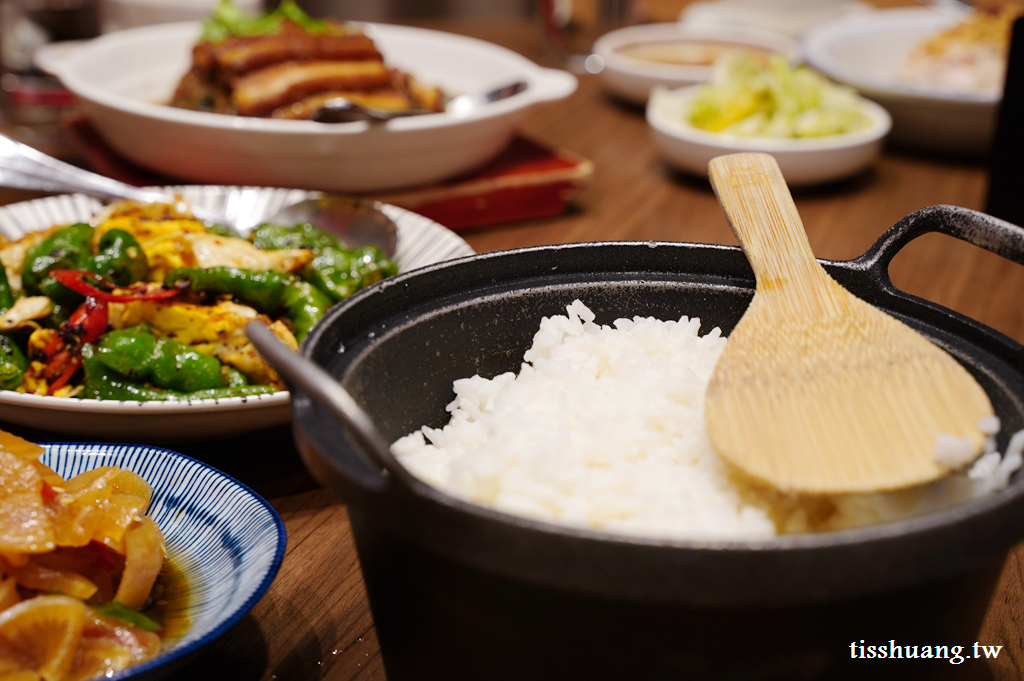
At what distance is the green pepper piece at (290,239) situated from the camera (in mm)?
1809

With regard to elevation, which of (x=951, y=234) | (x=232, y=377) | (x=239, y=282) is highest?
(x=951, y=234)

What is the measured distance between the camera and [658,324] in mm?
1101

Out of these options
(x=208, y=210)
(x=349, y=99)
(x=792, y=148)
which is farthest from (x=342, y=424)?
(x=792, y=148)

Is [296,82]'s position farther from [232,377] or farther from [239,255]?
[232,377]

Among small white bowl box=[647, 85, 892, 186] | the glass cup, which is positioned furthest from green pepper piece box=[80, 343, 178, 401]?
the glass cup

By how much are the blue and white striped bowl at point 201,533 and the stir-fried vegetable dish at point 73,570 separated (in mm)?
35

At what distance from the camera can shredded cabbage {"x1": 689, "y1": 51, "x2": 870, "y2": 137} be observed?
2707 mm

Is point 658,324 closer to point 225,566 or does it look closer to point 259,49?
point 225,566

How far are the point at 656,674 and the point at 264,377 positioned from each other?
37.4 inches

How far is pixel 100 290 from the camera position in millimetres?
1495

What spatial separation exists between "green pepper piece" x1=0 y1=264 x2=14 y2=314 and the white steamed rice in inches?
38.1

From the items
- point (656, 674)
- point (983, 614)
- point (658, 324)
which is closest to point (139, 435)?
point (658, 324)

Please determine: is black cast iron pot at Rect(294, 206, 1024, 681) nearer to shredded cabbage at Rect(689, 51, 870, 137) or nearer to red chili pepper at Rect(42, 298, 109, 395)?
red chili pepper at Rect(42, 298, 109, 395)

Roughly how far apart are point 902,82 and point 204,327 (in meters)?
2.81
